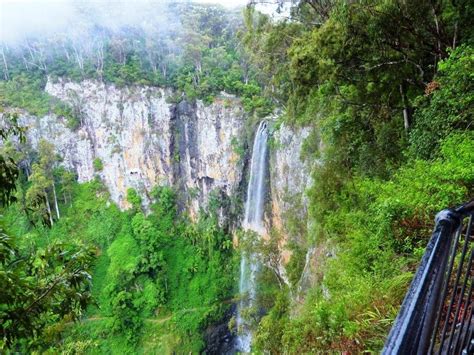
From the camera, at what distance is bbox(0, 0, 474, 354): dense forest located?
3.34 meters

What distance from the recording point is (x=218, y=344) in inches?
898

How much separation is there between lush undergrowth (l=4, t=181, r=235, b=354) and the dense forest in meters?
0.12

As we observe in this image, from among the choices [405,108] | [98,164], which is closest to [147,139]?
[98,164]

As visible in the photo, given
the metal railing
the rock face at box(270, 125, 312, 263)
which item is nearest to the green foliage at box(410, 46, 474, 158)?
the metal railing

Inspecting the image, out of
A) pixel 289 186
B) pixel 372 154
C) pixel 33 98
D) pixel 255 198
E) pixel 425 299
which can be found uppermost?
pixel 425 299

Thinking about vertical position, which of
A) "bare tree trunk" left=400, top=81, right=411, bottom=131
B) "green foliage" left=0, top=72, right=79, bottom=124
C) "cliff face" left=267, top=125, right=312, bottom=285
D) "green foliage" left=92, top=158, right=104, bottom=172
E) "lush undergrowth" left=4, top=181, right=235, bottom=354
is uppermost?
"bare tree trunk" left=400, top=81, right=411, bottom=131

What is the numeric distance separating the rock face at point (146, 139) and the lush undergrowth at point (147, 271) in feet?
6.04

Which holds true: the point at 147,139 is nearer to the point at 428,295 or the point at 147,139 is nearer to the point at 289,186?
the point at 289,186

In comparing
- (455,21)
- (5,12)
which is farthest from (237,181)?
(5,12)

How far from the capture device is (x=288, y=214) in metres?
14.7

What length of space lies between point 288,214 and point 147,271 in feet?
52.7

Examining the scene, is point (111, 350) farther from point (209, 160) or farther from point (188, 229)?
point (209, 160)

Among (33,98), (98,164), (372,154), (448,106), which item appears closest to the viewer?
(448,106)

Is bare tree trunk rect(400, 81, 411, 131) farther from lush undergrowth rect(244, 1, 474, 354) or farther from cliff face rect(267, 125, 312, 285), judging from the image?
cliff face rect(267, 125, 312, 285)
